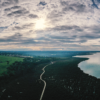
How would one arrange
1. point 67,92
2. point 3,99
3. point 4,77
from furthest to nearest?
point 4,77 → point 67,92 → point 3,99

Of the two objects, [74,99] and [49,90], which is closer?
[74,99]

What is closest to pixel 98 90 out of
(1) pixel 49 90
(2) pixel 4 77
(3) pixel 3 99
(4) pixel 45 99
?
(1) pixel 49 90

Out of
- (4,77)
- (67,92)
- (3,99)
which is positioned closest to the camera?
(3,99)

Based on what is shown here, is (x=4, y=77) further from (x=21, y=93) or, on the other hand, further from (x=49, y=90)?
(x=49, y=90)

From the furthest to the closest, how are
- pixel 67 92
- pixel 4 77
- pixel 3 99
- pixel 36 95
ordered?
pixel 4 77, pixel 67 92, pixel 36 95, pixel 3 99

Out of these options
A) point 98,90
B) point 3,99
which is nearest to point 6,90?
point 3,99

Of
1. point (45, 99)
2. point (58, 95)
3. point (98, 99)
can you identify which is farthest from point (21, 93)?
point (98, 99)

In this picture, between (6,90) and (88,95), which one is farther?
(6,90)

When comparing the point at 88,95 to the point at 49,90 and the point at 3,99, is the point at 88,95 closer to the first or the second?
the point at 49,90

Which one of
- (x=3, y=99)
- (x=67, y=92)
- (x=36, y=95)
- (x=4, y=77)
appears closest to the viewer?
(x=3, y=99)
